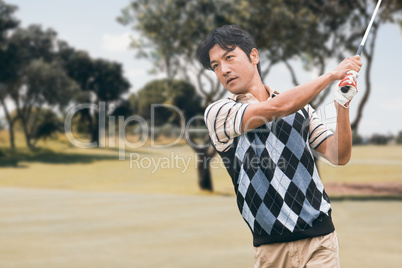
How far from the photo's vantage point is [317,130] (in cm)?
346

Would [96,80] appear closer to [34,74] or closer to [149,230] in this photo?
[34,74]

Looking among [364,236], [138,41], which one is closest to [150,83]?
[138,41]

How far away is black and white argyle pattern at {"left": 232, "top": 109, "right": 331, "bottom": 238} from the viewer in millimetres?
3195

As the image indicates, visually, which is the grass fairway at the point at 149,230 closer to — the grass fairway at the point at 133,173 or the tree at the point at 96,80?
the grass fairway at the point at 133,173

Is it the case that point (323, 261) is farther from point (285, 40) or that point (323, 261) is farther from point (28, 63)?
point (28, 63)

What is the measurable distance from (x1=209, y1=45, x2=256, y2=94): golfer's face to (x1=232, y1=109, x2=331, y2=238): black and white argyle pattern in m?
0.31

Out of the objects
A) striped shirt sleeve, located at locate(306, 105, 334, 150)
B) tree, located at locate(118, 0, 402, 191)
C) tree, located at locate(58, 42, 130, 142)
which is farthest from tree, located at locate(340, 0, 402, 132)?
tree, located at locate(58, 42, 130, 142)

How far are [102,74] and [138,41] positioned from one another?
38.3 m

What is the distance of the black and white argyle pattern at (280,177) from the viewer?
3.20 metres

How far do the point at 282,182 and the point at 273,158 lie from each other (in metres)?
0.16

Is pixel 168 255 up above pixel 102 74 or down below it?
below

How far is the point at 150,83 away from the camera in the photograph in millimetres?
80312

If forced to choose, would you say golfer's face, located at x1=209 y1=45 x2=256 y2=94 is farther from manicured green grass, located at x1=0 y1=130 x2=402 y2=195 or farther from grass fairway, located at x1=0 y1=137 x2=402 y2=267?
manicured green grass, located at x1=0 y1=130 x2=402 y2=195

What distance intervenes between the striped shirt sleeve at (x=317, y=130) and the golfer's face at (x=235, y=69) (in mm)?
457
